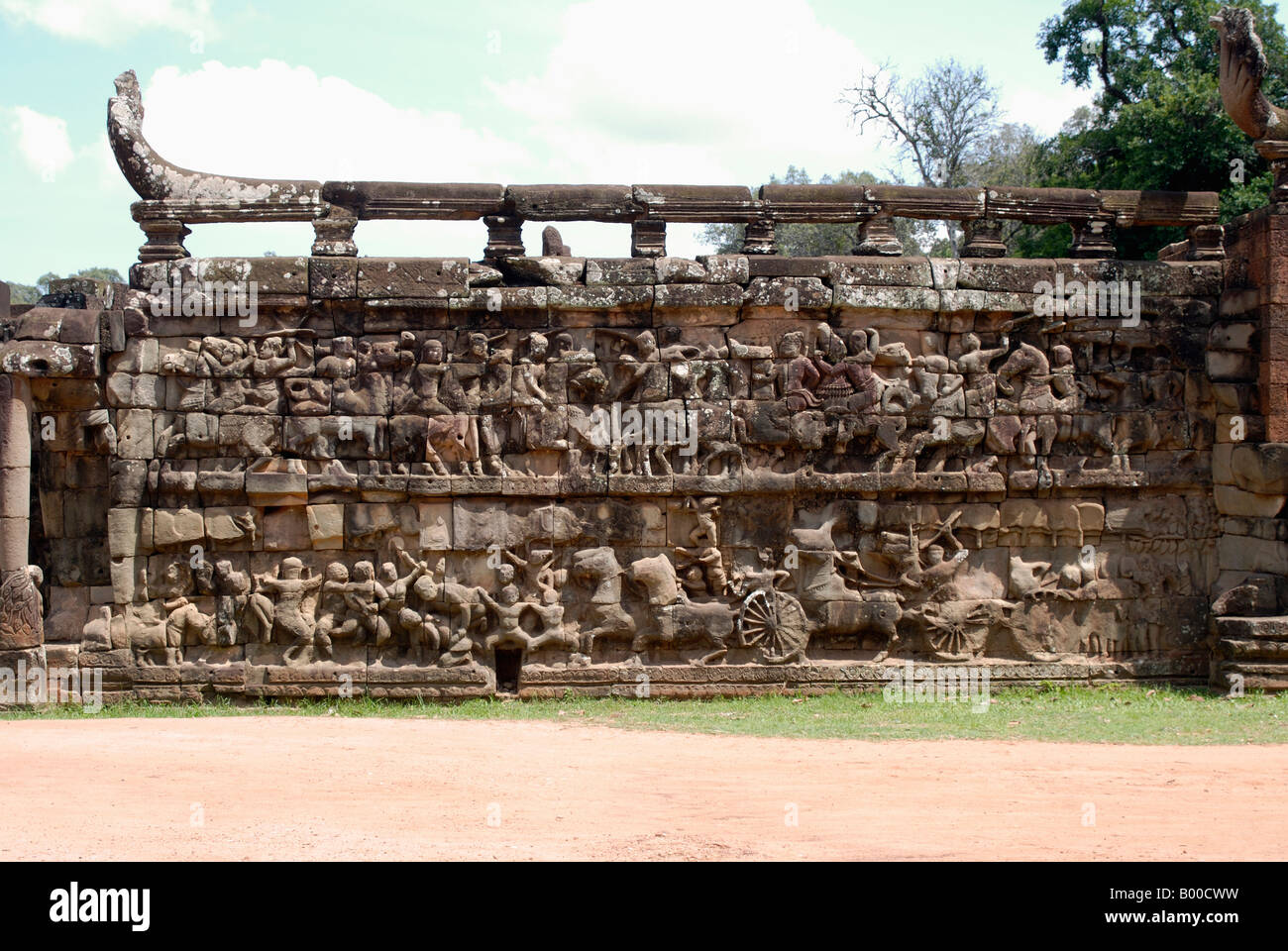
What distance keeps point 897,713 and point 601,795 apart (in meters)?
Answer: 3.80

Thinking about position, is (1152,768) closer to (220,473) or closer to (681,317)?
(681,317)

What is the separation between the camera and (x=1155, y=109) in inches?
763

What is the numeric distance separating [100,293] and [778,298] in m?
6.59

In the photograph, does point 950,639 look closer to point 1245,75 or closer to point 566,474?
point 566,474

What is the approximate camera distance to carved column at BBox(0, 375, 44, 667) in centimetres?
1100

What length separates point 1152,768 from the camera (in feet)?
27.6

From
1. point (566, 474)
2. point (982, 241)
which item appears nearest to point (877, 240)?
point (982, 241)

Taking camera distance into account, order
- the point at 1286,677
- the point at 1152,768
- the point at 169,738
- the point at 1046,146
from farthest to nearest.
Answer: the point at 1046,146 < the point at 1286,677 < the point at 169,738 < the point at 1152,768

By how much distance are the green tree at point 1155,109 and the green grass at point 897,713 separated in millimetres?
9371

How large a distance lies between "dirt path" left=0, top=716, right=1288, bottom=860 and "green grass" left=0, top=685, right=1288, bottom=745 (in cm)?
40

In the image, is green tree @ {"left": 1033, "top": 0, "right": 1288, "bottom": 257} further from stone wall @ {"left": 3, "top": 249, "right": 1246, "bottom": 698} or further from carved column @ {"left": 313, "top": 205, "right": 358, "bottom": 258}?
carved column @ {"left": 313, "top": 205, "right": 358, "bottom": 258}

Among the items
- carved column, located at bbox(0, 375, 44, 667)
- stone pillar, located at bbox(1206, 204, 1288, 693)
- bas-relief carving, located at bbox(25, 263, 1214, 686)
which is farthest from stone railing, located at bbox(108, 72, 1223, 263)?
carved column, located at bbox(0, 375, 44, 667)

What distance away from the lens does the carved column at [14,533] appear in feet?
36.1

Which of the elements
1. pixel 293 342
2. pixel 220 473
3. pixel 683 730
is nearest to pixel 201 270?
pixel 293 342
